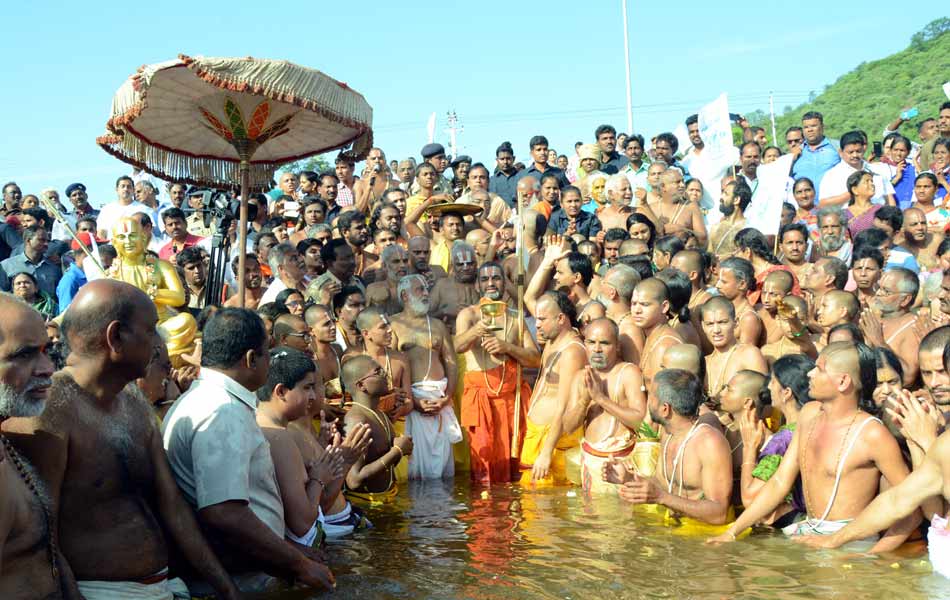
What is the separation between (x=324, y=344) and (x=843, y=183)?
741 centimetres

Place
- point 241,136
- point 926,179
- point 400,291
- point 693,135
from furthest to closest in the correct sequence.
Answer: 1. point 693,135
2. point 926,179
3. point 400,291
4. point 241,136

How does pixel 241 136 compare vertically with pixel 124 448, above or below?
above

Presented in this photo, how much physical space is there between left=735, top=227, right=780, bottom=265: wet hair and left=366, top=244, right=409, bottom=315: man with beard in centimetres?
355

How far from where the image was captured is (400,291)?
9.36 meters

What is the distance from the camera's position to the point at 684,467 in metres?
6.75

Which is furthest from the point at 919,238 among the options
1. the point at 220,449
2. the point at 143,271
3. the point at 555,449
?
the point at 220,449

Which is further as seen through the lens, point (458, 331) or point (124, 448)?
point (458, 331)

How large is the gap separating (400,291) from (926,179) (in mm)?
6159

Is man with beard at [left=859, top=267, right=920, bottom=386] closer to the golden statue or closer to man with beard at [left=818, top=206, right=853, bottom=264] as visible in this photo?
man with beard at [left=818, top=206, right=853, bottom=264]

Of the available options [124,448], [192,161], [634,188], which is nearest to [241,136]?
[192,161]

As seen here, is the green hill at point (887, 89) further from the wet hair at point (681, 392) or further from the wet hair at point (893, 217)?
the wet hair at point (681, 392)

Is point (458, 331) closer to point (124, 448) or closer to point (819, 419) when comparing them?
point (819, 419)

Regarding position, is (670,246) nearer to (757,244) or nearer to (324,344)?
(757,244)

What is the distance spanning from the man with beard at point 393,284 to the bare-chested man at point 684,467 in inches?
143
